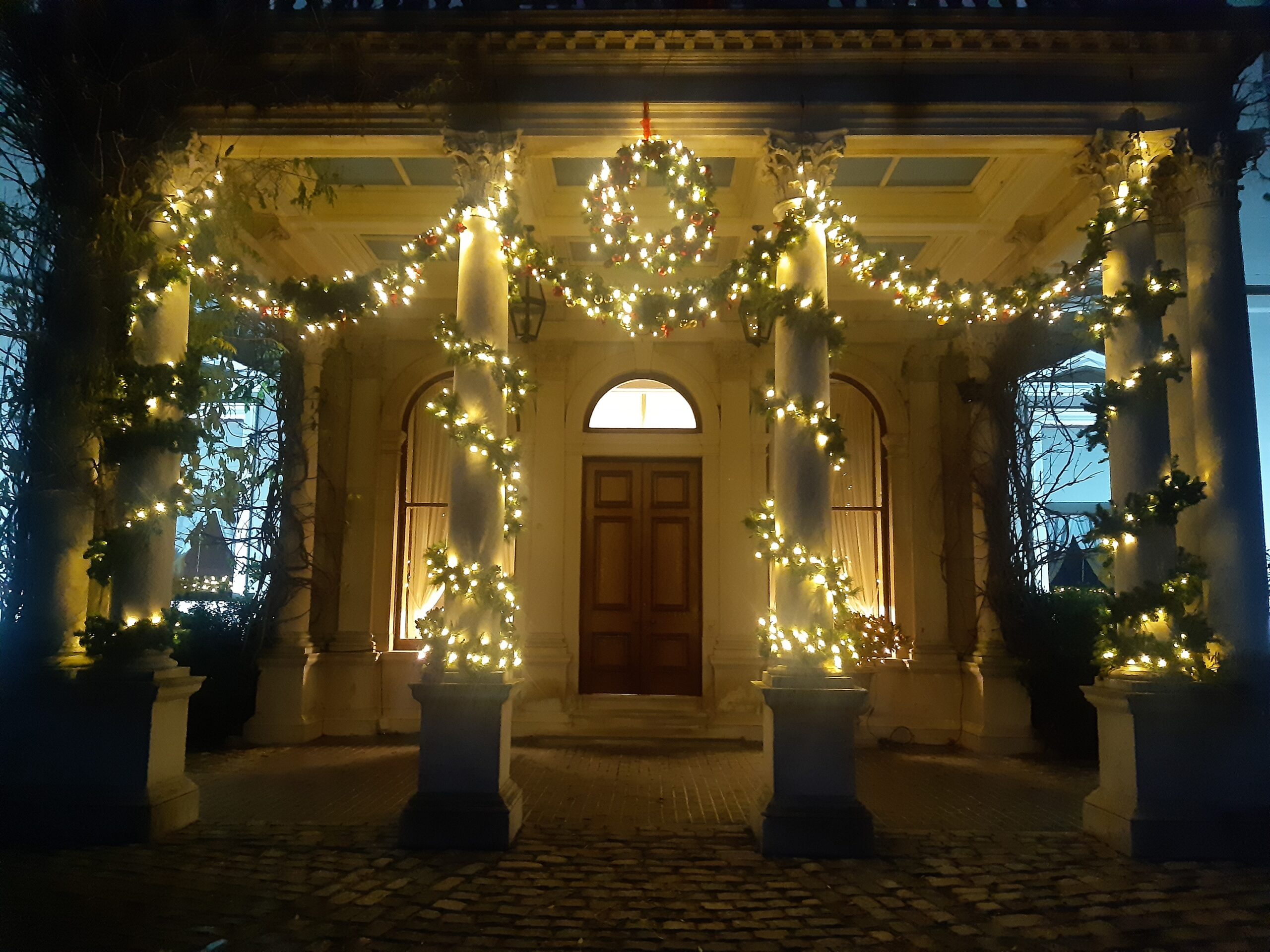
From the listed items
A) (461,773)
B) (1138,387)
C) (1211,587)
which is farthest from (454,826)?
(1138,387)

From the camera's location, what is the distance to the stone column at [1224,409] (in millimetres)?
5512

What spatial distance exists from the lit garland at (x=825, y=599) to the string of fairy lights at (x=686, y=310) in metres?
0.01

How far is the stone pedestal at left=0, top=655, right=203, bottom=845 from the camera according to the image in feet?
17.2

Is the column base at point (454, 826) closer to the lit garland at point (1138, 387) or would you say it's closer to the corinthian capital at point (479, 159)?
the corinthian capital at point (479, 159)

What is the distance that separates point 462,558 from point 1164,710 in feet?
Answer: 14.8

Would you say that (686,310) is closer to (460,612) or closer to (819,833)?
(460,612)

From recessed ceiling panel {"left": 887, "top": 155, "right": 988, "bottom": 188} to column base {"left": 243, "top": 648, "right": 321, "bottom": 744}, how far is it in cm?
744

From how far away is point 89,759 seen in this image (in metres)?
5.35

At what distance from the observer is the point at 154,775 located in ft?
17.7

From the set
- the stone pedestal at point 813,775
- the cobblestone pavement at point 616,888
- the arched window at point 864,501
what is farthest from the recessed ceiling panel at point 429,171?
the cobblestone pavement at point 616,888

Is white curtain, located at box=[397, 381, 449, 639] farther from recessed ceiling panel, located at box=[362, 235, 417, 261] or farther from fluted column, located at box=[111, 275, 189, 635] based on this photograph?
fluted column, located at box=[111, 275, 189, 635]

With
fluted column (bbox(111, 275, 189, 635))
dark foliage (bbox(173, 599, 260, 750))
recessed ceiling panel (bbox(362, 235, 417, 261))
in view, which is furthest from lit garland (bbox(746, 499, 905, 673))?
dark foliage (bbox(173, 599, 260, 750))

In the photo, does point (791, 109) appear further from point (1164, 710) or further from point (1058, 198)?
point (1164, 710)

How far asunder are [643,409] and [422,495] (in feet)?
9.06
